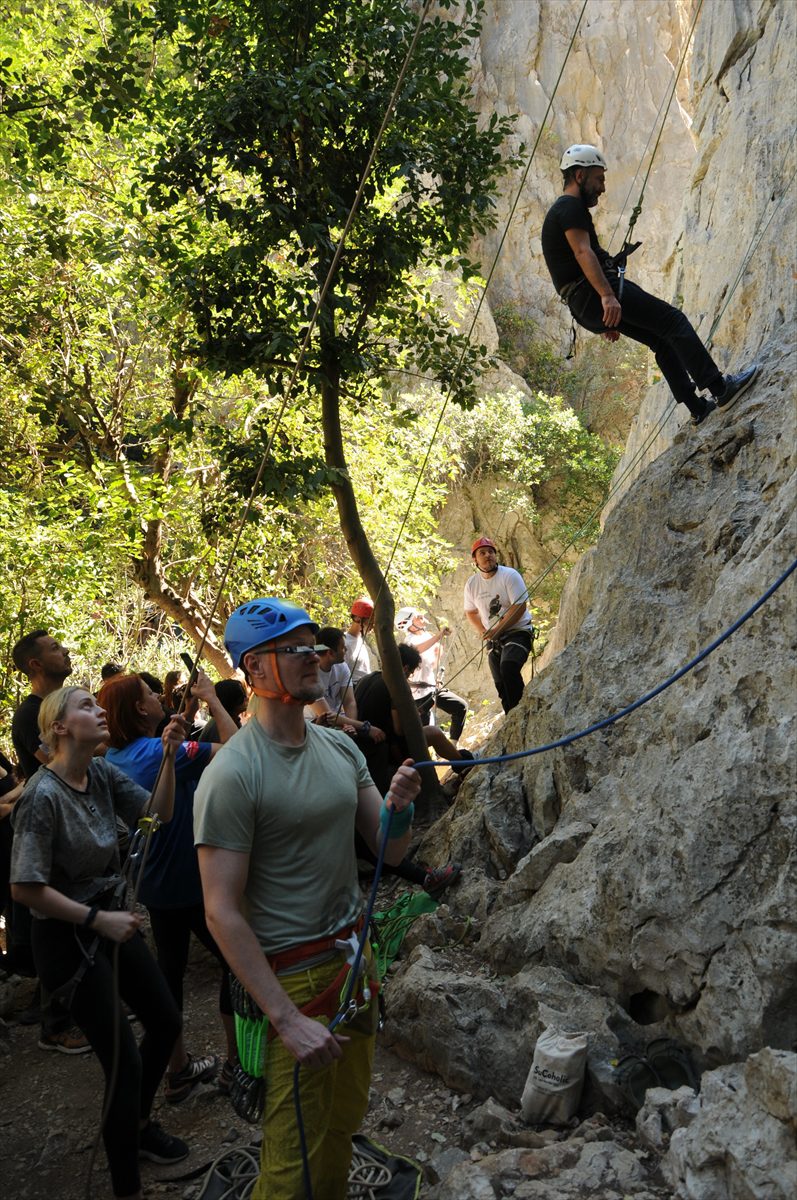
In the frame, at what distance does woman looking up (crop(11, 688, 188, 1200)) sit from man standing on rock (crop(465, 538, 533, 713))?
14.7 ft

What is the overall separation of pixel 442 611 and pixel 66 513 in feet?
44.2

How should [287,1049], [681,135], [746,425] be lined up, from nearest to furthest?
[287,1049] → [746,425] → [681,135]

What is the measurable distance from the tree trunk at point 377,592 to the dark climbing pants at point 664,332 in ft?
7.71

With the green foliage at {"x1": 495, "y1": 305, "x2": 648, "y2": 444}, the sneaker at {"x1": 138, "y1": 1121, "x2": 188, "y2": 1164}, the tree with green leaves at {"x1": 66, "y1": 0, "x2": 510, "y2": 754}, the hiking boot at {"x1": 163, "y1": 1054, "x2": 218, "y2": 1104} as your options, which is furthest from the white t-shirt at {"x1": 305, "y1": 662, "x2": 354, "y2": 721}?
the green foliage at {"x1": 495, "y1": 305, "x2": 648, "y2": 444}

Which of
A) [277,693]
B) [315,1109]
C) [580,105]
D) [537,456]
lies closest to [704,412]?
[277,693]

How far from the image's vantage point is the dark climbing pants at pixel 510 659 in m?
7.70

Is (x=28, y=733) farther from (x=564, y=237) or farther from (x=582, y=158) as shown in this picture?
(x=582, y=158)

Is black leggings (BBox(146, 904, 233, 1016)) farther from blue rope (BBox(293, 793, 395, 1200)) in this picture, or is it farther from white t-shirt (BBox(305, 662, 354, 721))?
white t-shirt (BBox(305, 662, 354, 721))

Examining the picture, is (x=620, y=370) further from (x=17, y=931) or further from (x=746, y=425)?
(x=17, y=931)

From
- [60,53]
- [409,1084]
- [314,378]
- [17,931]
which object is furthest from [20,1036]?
[60,53]

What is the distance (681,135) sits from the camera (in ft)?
87.9

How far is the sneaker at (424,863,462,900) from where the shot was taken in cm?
516

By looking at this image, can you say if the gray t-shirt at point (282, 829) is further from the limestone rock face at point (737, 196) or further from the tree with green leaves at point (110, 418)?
the tree with green leaves at point (110, 418)

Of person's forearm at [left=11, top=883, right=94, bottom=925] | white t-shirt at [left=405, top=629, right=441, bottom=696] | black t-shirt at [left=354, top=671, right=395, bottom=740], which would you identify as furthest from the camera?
white t-shirt at [left=405, top=629, right=441, bottom=696]
